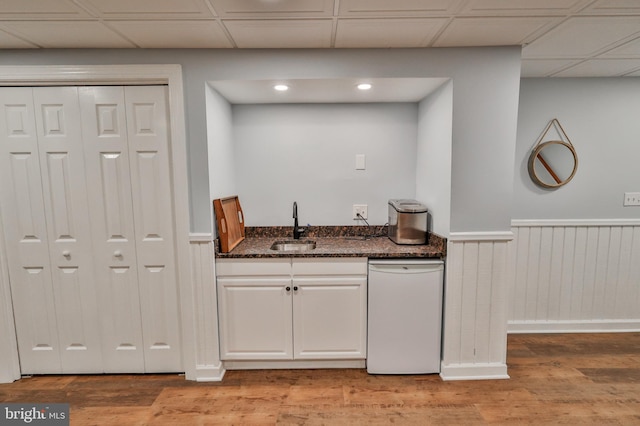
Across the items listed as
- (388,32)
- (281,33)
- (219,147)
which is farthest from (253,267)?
(388,32)

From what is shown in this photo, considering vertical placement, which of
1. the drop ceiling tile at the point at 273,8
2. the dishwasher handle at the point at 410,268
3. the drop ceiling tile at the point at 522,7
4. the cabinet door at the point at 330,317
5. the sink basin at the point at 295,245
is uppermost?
the drop ceiling tile at the point at 522,7

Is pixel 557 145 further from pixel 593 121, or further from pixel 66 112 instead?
pixel 66 112

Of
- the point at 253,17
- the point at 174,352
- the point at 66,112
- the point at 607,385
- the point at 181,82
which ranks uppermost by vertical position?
the point at 253,17

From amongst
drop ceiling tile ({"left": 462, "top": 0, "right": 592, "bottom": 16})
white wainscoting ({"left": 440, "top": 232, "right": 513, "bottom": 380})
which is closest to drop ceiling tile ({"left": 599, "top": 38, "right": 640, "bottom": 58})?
drop ceiling tile ({"left": 462, "top": 0, "right": 592, "bottom": 16})

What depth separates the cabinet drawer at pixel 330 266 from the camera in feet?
6.80

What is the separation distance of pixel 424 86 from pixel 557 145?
1414 mm

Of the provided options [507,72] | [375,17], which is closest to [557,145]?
[507,72]

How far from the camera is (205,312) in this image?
2064 mm

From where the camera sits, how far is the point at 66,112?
1.94 metres

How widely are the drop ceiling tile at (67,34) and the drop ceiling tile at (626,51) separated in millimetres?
3115

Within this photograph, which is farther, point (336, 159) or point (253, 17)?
point (336, 159)

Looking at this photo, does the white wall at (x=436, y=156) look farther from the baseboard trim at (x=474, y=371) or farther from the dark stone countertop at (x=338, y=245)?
the baseboard trim at (x=474, y=371)

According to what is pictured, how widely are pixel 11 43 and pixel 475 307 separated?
3349 mm

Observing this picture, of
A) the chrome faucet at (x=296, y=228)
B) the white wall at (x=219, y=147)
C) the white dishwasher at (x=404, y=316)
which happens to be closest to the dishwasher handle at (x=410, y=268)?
the white dishwasher at (x=404, y=316)
